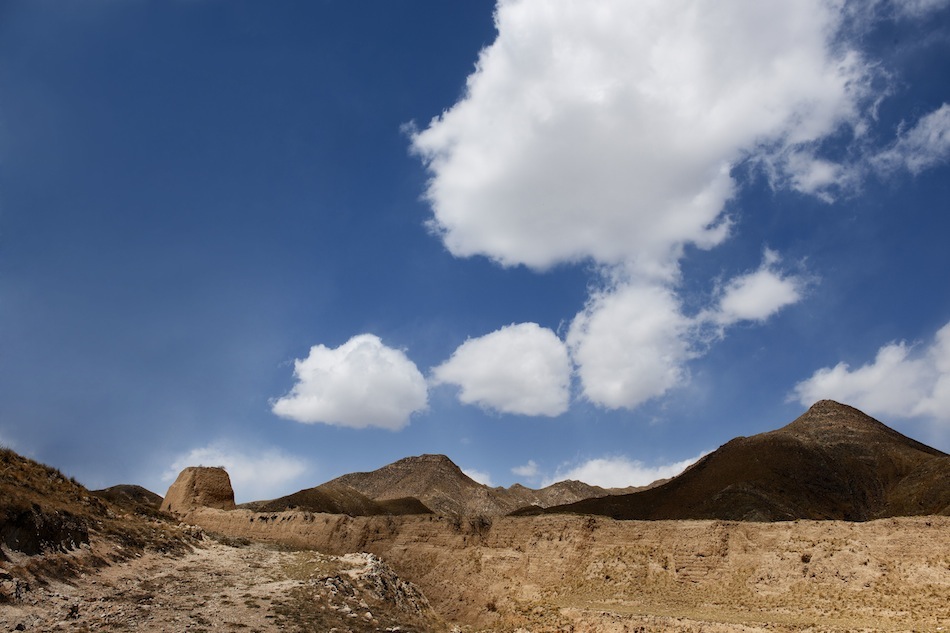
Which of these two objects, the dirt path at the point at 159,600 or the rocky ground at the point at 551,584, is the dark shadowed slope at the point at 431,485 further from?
the dirt path at the point at 159,600

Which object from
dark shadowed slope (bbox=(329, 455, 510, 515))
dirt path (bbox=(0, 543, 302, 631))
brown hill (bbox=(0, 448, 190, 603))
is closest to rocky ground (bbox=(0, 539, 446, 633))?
dirt path (bbox=(0, 543, 302, 631))

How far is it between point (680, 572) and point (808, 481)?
55.8 m

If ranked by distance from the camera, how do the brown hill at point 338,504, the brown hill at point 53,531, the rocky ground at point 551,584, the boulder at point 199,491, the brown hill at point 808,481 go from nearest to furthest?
the brown hill at point 53,531 < the rocky ground at point 551,584 < the boulder at point 199,491 < the brown hill at point 808,481 < the brown hill at point 338,504

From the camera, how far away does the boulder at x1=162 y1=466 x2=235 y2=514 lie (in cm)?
4491

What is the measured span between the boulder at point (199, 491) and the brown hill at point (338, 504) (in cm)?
2379

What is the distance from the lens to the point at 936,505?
58.7 meters

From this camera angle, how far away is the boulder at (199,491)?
147 ft

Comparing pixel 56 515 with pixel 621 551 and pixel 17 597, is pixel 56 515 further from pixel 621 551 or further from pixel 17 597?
pixel 621 551

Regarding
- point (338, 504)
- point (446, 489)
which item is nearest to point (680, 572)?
point (338, 504)

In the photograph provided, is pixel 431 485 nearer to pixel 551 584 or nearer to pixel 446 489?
pixel 446 489

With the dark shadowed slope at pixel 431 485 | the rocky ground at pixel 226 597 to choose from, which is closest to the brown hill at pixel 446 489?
the dark shadowed slope at pixel 431 485

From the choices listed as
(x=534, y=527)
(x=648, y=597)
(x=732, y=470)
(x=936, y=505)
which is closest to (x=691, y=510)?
(x=732, y=470)

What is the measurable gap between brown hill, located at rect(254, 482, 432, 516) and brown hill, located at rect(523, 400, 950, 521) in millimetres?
28799

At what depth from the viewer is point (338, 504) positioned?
8175 cm
